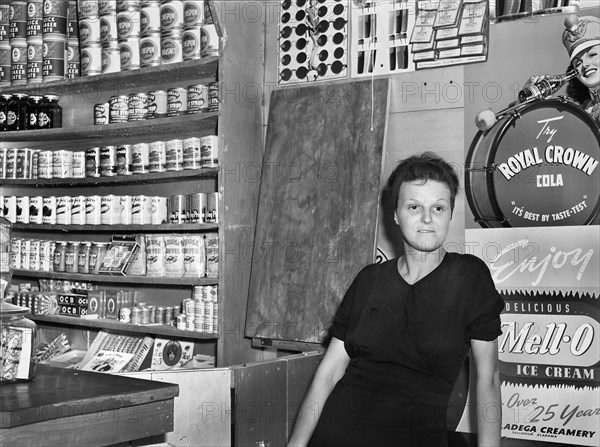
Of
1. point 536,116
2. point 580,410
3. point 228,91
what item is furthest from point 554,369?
point 228,91

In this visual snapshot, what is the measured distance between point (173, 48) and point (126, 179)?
701 mm

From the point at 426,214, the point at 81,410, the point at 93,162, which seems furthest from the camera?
the point at 93,162

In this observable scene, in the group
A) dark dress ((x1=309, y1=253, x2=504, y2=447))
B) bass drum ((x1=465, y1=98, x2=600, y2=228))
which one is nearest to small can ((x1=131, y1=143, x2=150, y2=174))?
bass drum ((x1=465, y1=98, x2=600, y2=228))

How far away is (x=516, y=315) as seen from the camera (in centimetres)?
303

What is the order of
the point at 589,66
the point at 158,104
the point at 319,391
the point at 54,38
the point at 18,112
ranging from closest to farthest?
1. the point at 319,391
2. the point at 589,66
3. the point at 158,104
4. the point at 54,38
5. the point at 18,112

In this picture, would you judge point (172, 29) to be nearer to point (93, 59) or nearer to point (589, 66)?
point (93, 59)

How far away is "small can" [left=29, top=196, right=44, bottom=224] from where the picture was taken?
14.0 ft

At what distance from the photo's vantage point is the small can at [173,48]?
3799mm

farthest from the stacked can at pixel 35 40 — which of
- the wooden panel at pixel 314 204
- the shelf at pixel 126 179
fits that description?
the wooden panel at pixel 314 204

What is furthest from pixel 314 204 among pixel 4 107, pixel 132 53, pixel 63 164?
pixel 4 107

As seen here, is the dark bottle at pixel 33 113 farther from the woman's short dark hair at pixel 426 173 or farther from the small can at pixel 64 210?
the woman's short dark hair at pixel 426 173

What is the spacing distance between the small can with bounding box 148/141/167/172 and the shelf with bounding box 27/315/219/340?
782 mm

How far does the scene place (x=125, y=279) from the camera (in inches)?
154

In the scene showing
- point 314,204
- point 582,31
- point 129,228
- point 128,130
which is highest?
point 582,31
